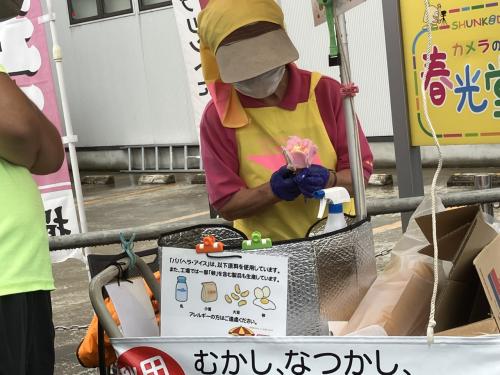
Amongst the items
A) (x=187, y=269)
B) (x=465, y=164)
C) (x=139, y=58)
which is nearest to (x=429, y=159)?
(x=465, y=164)

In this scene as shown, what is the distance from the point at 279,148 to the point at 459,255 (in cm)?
83

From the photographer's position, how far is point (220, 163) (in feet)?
8.15

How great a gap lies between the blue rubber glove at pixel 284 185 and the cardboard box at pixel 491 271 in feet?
2.23

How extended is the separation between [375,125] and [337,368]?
32.3 feet

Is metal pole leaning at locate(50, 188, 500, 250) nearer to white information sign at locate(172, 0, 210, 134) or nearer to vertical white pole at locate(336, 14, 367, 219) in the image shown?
vertical white pole at locate(336, 14, 367, 219)

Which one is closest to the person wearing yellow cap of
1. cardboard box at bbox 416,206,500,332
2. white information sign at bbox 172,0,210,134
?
cardboard box at bbox 416,206,500,332

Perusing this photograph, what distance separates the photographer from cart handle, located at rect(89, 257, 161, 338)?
1960 mm

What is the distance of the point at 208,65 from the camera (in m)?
2.56

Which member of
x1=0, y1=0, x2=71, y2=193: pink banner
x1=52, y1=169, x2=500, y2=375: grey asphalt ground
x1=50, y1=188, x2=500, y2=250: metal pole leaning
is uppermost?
x1=0, y1=0, x2=71, y2=193: pink banner

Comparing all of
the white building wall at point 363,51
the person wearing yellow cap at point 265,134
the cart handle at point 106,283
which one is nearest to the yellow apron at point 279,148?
the person wearing yellow cap at point 265,134

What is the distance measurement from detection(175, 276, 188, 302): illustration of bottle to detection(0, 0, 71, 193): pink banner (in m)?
3.57

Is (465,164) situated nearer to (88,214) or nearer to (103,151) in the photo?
(88,214)

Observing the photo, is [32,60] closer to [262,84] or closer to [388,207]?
[388,207]

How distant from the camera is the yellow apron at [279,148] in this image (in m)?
2.48
